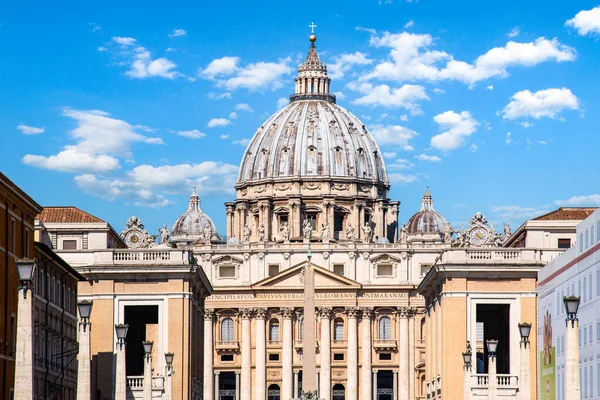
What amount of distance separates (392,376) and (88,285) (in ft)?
247

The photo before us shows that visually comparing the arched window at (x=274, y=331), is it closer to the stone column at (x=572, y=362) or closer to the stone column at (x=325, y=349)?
A: the stone column at (x=325, y=349)

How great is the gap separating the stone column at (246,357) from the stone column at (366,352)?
38.5ft

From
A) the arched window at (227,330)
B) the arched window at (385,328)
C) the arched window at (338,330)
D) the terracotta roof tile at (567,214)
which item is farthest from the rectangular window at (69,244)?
the arched window at (385,328)

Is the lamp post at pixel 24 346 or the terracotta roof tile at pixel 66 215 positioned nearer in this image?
the lamp post at pixel 24 346

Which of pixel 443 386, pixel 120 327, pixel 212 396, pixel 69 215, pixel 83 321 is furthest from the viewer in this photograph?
pixel 212 396

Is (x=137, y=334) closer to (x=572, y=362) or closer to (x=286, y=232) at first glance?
(x=572, y=362)

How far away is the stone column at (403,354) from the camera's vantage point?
164250 mm

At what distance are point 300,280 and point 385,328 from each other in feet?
34.0

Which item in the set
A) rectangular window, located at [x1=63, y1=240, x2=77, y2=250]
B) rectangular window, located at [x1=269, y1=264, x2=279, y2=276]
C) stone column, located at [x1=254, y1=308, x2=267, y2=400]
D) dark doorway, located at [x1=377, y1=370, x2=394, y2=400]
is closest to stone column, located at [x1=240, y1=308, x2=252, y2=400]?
stone column, located at [x1=254, y1=308, x2=267, y2=400]

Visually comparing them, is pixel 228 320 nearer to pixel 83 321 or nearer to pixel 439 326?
pixel 439 326

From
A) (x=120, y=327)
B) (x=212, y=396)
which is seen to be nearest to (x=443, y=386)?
(x=120, y=327)

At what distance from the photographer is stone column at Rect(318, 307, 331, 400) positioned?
16575cm

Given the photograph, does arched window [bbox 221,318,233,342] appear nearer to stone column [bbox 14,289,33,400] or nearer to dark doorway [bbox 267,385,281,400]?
dark doorway [bbox 267,385,281,400]

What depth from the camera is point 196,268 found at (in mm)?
98625
